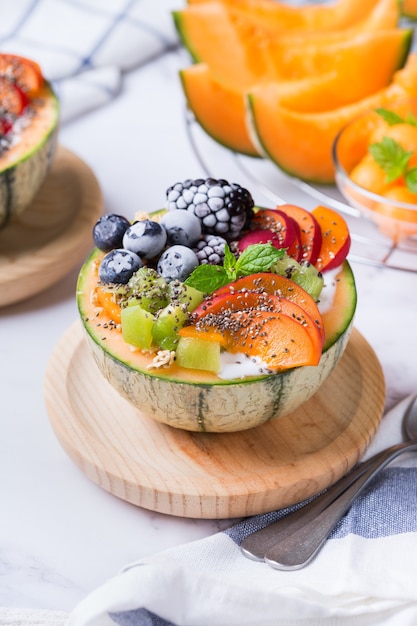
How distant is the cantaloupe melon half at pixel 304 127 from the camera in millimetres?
2572

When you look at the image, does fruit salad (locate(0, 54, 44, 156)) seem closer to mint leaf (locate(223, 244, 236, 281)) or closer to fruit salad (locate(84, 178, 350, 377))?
fruit salad (locate(84, 178, 350, 377))

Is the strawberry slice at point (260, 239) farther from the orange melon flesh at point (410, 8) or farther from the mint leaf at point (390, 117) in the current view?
the orange melon flesh at point (410, 8)

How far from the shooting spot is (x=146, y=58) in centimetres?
325

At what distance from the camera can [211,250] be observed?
1758mm

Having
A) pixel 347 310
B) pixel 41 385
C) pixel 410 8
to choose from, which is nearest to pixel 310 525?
pixel 347 310

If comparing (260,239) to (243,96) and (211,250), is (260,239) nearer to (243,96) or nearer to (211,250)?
(211,250)

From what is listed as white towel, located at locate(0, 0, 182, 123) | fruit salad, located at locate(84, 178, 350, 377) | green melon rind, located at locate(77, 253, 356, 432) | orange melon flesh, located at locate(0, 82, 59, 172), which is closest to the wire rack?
white towel, located at locate(0, 0, 182, 123)

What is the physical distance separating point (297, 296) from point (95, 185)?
111cm

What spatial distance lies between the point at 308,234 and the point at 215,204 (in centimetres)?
21

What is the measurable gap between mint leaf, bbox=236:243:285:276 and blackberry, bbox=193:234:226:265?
8 cm

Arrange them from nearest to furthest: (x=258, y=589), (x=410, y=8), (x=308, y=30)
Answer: (x=258, y=589) < (x=308, y=30) < (x=410, y=8)

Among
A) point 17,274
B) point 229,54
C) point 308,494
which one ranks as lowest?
point 308,494

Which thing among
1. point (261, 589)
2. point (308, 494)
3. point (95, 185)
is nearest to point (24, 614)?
point (261, 589)

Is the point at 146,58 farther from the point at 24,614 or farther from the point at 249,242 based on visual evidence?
the point at 24,614
